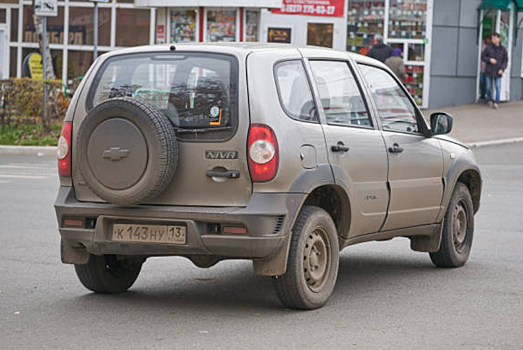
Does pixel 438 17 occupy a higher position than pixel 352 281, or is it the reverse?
pixel 438 17

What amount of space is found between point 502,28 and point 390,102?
76.4 feet

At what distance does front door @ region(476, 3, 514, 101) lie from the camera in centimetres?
2958

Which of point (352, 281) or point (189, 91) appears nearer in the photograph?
point (189, 91)

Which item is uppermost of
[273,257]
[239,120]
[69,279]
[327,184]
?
[239,120]

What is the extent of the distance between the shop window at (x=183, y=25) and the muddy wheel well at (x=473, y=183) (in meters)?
20.8

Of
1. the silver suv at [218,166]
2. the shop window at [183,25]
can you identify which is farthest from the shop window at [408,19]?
the silver suv at [218,166]

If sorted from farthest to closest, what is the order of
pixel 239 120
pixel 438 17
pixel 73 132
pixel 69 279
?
pixel 438 17
pixel 69 279
pixel 73 132
pixel 239 120

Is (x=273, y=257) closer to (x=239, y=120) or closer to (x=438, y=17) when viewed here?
(x=239, y=120)

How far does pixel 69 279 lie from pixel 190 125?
2032mm

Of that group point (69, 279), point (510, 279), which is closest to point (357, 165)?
point (510, 279)

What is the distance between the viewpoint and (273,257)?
248 inches

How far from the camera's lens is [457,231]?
28.3 feet

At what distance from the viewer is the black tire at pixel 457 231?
8414 mm

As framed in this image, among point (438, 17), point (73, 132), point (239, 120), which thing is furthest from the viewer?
point (438, 17)
